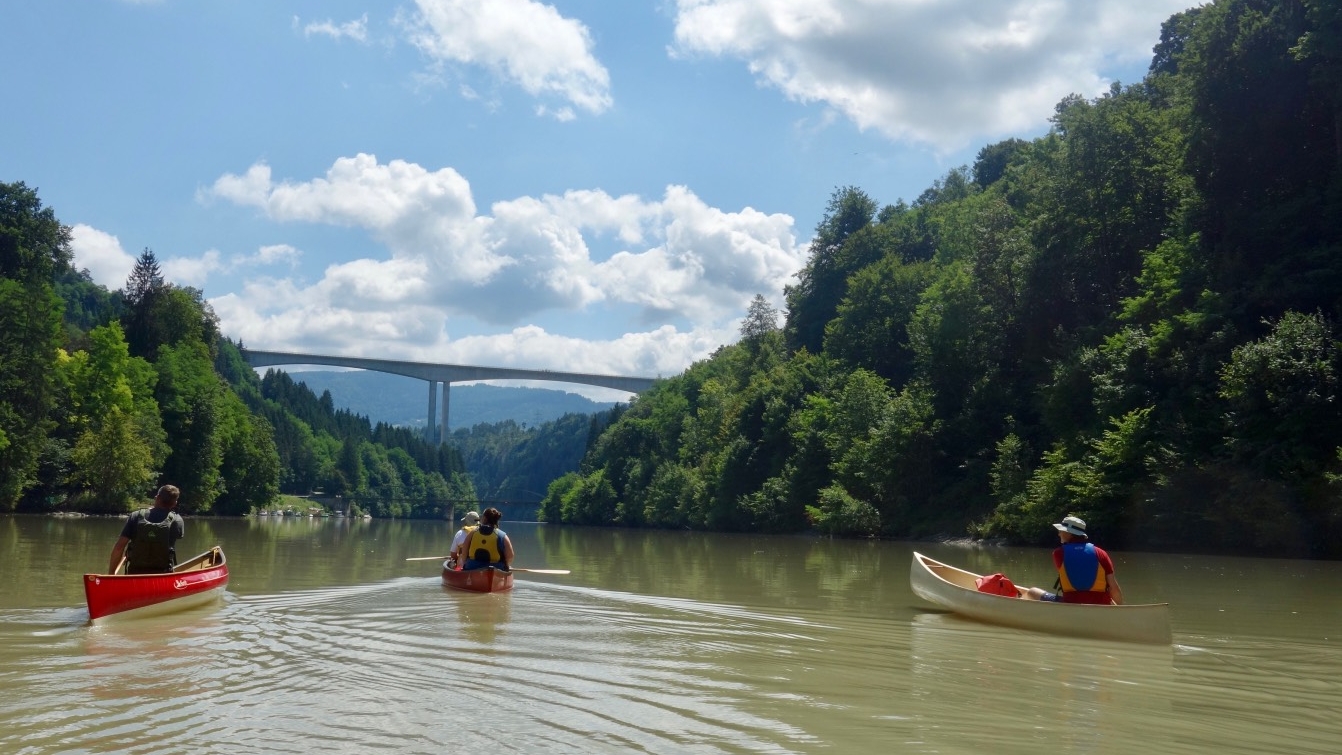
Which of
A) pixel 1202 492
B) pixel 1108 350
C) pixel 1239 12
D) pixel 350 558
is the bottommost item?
pixel 350 558

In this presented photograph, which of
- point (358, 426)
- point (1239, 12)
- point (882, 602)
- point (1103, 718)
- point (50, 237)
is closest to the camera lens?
point (1103, 718)

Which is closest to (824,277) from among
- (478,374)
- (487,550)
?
(487,550)

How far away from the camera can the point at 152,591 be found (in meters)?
14.2

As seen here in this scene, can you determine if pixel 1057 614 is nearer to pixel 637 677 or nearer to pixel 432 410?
pixel 637 677

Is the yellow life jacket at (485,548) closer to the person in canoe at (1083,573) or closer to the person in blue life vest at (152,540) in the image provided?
the person in blue life vest at (152,540)

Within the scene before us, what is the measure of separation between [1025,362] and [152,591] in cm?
4394

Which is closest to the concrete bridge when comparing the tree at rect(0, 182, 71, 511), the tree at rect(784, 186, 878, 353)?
the tree at rect(784, 186, 878, 353)

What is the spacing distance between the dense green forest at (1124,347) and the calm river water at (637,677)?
1462cm

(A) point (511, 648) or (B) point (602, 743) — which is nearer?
(B) point (602, 743)

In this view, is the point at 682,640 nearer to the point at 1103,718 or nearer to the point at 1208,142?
the point at 1103,718

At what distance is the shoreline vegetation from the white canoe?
18.8 meters

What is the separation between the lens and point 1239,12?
125ft

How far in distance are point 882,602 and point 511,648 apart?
847 centimetres

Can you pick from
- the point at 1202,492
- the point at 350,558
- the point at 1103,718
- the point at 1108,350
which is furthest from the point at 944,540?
the point at 1103,718
